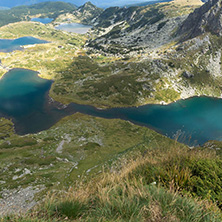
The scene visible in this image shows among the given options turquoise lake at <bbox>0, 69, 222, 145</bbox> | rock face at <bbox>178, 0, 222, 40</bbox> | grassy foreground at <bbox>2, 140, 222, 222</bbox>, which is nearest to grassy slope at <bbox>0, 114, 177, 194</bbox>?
grassy foreground at <bbox>2, 140, 222, 222</bbox>

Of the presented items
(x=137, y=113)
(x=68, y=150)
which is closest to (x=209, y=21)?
(x=137, y=113)

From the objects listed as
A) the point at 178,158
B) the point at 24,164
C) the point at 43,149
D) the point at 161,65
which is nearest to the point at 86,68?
the point at 161,65

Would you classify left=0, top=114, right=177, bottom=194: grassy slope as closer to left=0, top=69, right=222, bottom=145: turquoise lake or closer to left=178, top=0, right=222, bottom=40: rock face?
left=0, top=69, right=222, bottom=145: turquoise lake

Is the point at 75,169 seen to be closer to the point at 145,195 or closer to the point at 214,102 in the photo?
the point at 145,195

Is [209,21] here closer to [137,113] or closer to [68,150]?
[137,113]

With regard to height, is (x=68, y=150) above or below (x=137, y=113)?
above

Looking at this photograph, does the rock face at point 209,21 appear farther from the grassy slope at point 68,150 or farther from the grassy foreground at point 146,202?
the grassy foreground at point 146,202

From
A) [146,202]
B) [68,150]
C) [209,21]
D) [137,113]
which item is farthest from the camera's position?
[209,21]

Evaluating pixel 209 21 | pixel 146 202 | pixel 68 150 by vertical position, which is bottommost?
pixel 68 150
